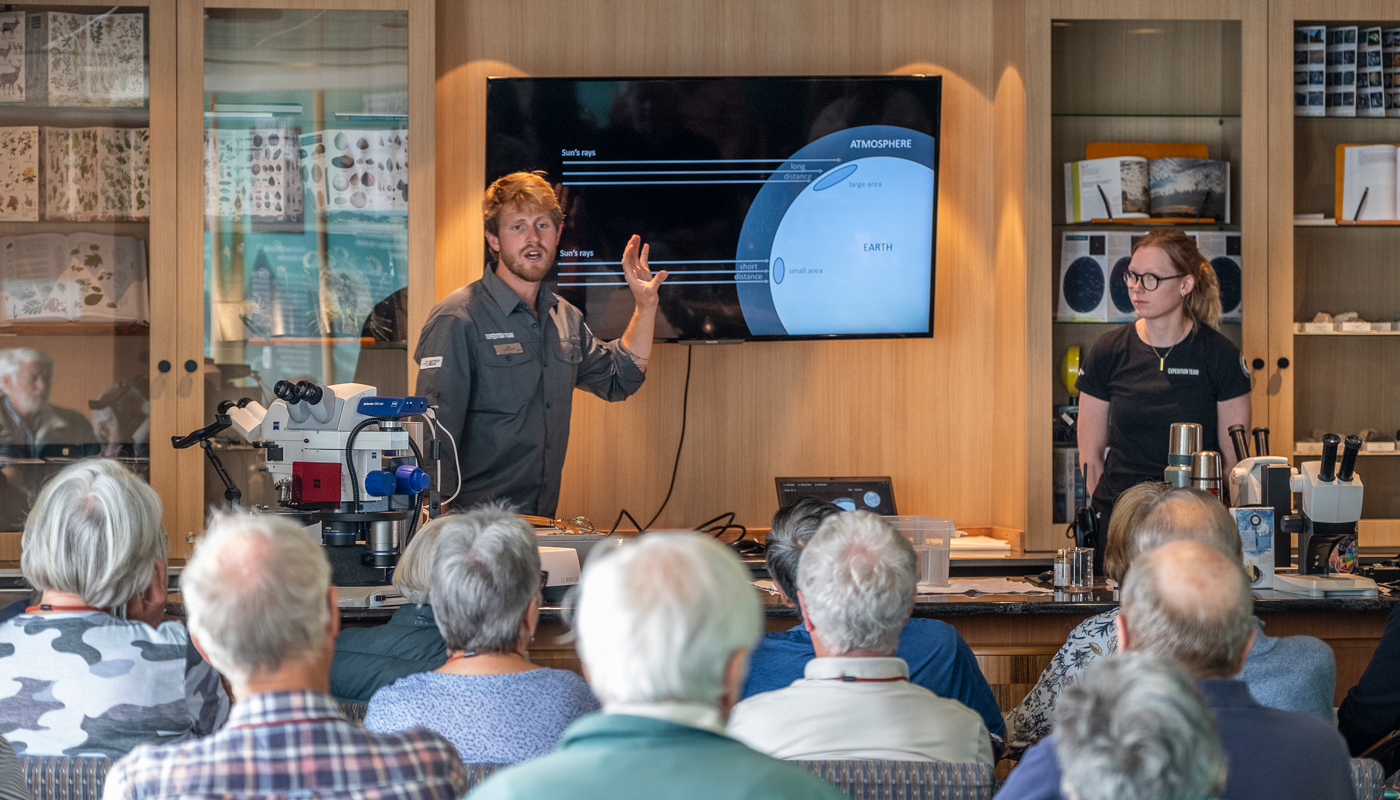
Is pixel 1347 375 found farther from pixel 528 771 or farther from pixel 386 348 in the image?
pixel 528 771

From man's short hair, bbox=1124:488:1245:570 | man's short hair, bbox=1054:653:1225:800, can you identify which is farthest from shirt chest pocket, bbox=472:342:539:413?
man's short hair, bbox=1054:653:1225:800

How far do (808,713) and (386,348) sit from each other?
104 inches

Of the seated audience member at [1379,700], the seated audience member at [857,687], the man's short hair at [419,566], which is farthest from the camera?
the seated audience member at [1379,700]

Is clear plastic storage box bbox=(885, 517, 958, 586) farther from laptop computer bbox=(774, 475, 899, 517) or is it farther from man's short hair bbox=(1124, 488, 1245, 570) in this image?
laptop computer bbox=(774, 475, 899, 517)

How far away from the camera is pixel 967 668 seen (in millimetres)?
2176

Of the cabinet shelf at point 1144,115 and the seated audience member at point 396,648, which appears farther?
the cabinet shelf at point 1144,115

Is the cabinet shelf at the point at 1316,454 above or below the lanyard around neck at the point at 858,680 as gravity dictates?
above

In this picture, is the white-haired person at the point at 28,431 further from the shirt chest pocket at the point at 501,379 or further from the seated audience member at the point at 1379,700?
the seated audience member at the point at 1379,700

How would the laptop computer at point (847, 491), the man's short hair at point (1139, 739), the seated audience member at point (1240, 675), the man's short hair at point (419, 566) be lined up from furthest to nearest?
the laptop computer at point (847, 491) → the man's short hair at point (419, 566) → the seated audience member at point (1240, 675) → the man's short hair at point (1139, 739)

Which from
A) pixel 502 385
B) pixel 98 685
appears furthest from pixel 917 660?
pixel 502 385

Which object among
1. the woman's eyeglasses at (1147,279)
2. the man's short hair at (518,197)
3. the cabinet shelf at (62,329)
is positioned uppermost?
A: the man's short hair at (518,197)

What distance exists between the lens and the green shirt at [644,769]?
1.07m

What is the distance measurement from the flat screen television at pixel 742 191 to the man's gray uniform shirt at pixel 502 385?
30cm

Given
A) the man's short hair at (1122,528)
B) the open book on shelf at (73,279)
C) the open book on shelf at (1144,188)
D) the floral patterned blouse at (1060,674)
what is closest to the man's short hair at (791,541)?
the floral patterned blouse at (1060,674)
